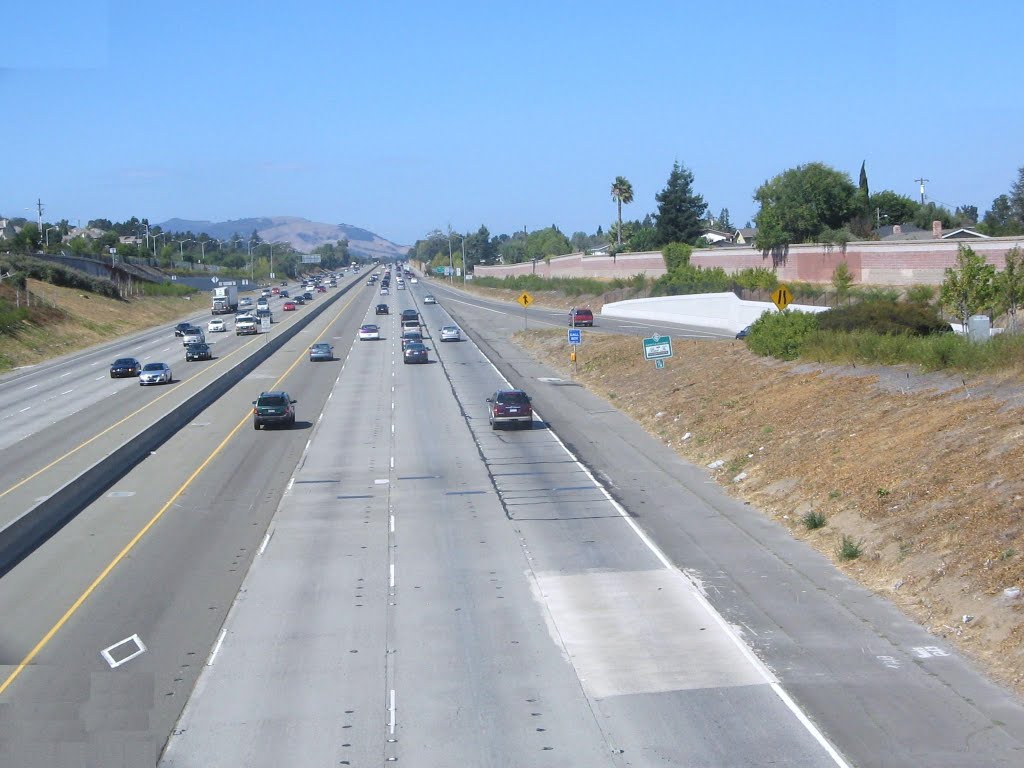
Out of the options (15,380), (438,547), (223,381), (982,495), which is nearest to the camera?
(982,495)

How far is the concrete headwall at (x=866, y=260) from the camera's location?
212 feet

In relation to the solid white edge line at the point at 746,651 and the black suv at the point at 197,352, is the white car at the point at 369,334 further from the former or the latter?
the solid white edge line at the point at 746,651

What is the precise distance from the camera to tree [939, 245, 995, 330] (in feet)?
153

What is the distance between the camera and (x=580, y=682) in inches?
607

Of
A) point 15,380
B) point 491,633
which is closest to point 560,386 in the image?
point 15,380

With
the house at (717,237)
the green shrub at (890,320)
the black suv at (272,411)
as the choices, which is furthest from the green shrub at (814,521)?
the house at (717,237)

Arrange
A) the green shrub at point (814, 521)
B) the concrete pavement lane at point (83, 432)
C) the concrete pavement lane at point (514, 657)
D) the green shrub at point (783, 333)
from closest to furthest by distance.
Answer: the concrete pavement lane at point (514, 657)
the green shrub at point (814, 521)
the concrete pavement lane at point (83, 432)
the green shrub at point (783, 333)

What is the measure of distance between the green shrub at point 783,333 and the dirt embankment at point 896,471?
1.08 metres

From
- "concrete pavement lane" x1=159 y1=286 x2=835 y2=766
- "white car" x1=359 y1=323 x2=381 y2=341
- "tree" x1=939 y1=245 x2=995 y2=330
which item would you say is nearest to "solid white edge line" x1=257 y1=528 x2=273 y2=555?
"concrete pavement lane" x1=159 y1=286 x2=835 y2=766

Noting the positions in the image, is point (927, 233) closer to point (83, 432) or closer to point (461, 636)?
point (83, 432)

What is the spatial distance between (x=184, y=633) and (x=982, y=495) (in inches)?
592

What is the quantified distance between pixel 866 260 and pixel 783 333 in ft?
105

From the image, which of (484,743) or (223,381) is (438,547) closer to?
(484,743)

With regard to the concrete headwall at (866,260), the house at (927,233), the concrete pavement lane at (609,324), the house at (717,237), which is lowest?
the concrete pavement lane at (609,324)
